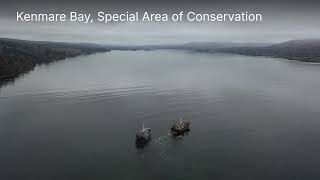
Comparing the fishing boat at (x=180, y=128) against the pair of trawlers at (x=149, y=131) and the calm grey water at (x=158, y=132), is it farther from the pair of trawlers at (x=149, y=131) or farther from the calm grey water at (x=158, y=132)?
the calm grey water at (x=158, y=132)

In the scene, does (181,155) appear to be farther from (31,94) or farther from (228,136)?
(31,94)

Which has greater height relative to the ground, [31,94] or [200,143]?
[31,94]

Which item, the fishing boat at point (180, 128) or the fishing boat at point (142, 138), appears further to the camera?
the fishing boat at point (180, 128)

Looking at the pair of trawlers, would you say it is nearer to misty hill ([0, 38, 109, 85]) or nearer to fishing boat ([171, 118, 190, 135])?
fishing boat ([171, 118, 190, 135])

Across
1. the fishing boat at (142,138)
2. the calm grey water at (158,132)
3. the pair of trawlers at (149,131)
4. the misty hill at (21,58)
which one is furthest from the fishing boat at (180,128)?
the misty hill at (21,58)

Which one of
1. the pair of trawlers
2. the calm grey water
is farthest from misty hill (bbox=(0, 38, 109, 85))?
the pair of trawlers

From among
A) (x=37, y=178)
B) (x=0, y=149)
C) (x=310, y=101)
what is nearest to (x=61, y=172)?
(x=37, y=178)

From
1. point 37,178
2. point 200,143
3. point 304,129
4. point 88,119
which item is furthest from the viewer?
point 88,119
